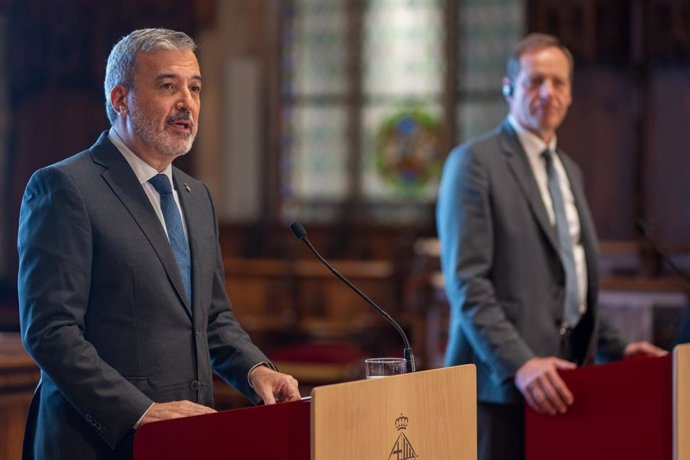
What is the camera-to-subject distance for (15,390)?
12.9 feet

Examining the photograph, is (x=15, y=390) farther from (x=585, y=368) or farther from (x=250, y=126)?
(x=250, y=126)

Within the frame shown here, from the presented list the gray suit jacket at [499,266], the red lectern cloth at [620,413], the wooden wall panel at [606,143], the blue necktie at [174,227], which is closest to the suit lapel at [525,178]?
the gray suit jacket at [499,266]

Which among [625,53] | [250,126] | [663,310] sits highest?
[625,53]

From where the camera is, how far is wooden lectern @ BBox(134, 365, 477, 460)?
6.13 feet

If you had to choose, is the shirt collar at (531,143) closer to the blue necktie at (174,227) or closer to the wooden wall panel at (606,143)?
the blue necktie at (174,227)

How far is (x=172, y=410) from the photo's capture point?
2.12 meters

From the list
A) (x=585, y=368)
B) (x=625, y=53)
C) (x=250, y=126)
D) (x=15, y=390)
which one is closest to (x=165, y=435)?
(x=585, y=368)

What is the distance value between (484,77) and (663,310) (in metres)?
4.53

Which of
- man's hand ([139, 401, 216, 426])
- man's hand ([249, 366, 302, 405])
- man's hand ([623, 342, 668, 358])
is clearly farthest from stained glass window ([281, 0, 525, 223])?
man's hand ([139, 401, 216, 426])

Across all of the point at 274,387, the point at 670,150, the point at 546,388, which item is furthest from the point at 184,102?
the point at 670,150

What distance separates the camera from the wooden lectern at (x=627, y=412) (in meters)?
2.72

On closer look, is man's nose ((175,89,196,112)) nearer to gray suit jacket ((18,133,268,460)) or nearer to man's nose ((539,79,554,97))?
gray suit jacket ((18,133,268,460))

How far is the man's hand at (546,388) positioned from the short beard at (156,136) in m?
1.12

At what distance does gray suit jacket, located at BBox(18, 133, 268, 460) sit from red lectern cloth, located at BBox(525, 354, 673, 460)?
0.88 meters
